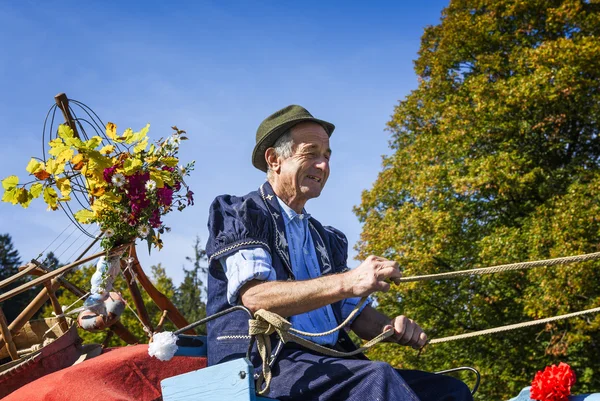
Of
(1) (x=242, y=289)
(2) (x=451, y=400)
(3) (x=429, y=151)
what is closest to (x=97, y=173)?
(1) (x=242, y=289)

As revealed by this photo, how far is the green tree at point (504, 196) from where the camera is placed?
12109 mm

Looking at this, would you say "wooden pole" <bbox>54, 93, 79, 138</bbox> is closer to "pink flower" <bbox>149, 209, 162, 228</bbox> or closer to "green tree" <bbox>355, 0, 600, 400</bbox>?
"pink flower" <bbox>149, 209, 162, 228</bbox>

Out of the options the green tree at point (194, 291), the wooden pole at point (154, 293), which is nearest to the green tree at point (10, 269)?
the green tree at point (194, 291)

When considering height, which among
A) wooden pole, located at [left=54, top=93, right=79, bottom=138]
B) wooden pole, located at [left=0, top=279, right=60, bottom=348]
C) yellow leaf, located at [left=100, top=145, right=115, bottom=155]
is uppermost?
wooden pole, located at [left=54, top=93, right=79, bottom=138]

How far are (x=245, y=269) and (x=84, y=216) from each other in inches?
47.8

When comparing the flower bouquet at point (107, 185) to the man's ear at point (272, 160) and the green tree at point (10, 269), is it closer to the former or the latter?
the man's ear at point (272, 160)

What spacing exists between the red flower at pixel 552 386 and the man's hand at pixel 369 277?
107 centimetres

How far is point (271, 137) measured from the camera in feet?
12.0

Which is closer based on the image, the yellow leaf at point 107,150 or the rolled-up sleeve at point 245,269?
the rolled-up sleeve at point 245,269

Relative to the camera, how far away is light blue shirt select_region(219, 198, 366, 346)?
2.96m

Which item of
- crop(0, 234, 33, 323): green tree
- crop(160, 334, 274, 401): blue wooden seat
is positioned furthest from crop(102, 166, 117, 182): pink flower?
crop(0, 234, 33, 323): green tree

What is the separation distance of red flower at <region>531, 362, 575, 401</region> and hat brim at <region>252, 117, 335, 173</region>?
173 centimetres

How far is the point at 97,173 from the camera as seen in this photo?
11.7 ft

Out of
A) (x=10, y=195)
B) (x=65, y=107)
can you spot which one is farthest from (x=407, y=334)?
(x=65, y=107)
